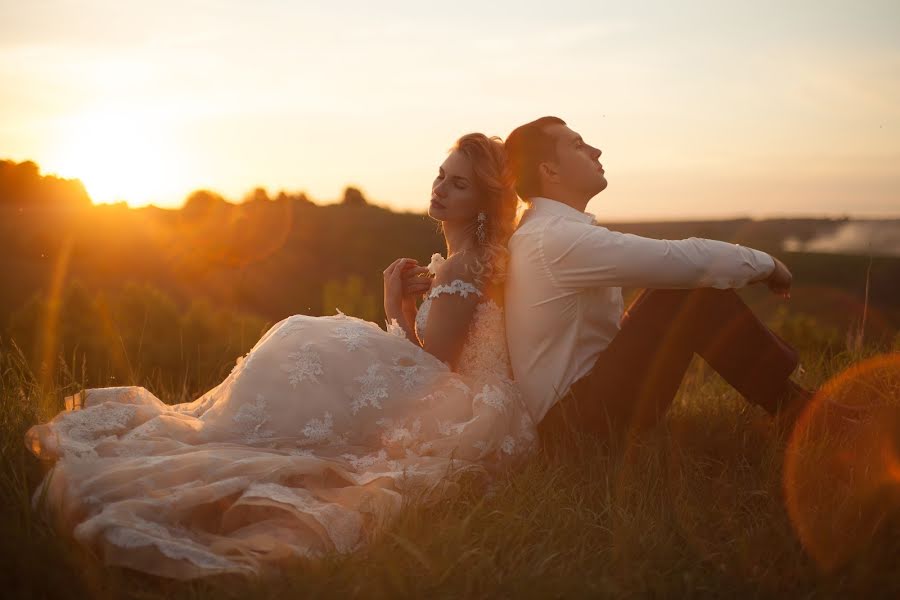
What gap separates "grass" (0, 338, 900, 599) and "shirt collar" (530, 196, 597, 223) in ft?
3.56

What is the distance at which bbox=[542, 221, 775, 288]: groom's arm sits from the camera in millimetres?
3244

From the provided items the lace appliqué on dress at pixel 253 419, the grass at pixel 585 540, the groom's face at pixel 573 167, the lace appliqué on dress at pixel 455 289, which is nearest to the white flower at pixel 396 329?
the lace appliqué on dress at pixel 455 289

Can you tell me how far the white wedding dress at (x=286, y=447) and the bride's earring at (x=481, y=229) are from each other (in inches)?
13.3

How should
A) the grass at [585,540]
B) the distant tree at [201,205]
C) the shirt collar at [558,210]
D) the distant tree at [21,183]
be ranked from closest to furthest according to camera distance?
the grass at [585,540], the shirt collar at [558,210], the distant tree at [21,183], the distant tree at [201,205]

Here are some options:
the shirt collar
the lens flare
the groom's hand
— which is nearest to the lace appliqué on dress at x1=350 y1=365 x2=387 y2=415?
the shirt collar

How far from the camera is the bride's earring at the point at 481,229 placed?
3.76 metres

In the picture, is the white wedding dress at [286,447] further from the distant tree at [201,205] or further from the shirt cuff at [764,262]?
the distant tree at [201,205]

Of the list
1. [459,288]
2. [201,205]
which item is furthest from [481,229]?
[201,205]

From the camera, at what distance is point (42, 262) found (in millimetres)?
15531

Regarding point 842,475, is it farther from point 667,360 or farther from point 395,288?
point 395,288

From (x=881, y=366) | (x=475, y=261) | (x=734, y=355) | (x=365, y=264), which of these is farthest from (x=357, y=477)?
(x=365, y=264)

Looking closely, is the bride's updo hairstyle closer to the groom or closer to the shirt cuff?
the groom

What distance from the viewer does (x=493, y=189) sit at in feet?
12.5

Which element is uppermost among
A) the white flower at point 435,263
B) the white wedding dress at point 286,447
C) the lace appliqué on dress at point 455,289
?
the white flower at point 435,263
